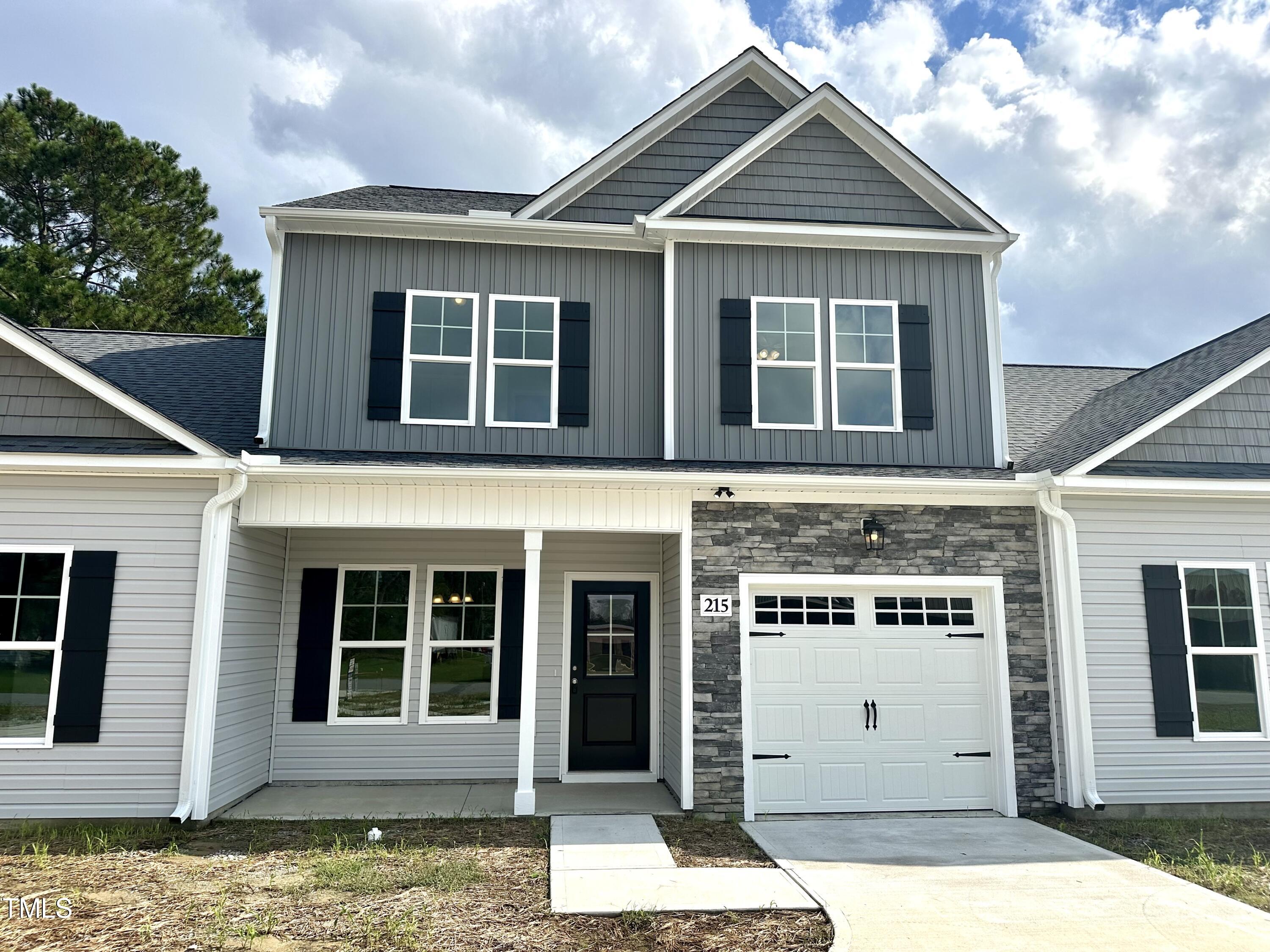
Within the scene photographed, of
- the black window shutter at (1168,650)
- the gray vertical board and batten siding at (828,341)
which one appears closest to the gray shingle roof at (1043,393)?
the gray vertical board and batten siding at (828,341)

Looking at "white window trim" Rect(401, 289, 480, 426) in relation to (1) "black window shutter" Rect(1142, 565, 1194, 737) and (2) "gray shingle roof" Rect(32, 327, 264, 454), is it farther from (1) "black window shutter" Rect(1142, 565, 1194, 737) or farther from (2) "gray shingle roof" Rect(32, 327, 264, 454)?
(1) "black window shutter" Rect(1142, 565, 1194, 737)

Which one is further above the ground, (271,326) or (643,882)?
(271,326)

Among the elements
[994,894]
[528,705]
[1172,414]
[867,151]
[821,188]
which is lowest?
[994,894]

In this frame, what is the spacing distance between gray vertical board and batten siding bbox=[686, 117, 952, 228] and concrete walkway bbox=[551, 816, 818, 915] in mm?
6595

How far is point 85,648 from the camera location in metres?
6.98

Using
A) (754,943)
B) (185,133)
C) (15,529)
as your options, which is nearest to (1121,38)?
(754,943)

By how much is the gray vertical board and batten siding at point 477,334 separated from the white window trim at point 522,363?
0.04 metres

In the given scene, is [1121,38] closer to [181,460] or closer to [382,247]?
[382,247]

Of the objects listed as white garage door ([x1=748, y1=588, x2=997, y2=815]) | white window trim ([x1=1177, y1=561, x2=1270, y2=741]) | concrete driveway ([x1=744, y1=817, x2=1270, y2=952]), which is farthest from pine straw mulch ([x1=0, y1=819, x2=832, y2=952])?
white window trim ([x1=1177, y1=561, x2=1270, y2=741])

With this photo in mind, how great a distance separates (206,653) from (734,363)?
5776 millimetres

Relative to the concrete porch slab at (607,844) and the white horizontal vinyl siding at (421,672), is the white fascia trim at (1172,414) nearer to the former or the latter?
the white horizontal vinyl siding at (421,672)

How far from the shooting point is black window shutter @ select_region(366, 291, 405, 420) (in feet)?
28.2

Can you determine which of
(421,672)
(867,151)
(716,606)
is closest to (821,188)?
(867,151)

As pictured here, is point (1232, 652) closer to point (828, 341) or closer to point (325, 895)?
point (828, 341)
